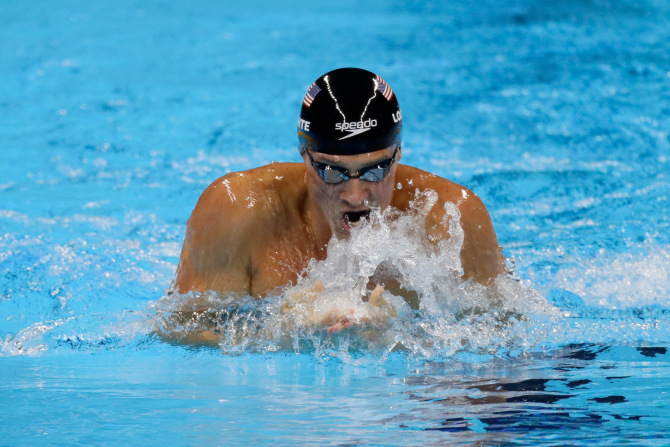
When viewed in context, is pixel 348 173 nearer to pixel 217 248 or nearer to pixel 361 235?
pixel 361 235

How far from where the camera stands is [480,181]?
566cm

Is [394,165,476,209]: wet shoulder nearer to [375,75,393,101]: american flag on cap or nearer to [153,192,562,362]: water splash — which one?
[153,192,562,362]: water splash

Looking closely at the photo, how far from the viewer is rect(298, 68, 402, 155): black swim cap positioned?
9.46 ft

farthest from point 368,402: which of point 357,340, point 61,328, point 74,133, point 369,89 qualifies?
point 74,133

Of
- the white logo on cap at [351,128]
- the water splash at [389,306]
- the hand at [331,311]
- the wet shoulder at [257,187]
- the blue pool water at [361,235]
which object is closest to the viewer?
the blue pool water at [361,235]

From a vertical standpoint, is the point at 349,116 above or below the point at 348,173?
above

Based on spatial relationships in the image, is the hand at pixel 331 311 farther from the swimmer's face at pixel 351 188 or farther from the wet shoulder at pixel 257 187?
the wet shoulder at pixel 257 187

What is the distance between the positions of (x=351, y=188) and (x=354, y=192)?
17 mm

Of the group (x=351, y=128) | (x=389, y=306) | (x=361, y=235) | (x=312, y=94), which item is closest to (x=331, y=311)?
(x=389, y=306)

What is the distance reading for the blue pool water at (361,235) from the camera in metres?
2.53

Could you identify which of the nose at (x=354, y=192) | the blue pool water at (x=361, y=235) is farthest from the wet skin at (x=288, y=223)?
the blue pool water at (x=361, y=235)

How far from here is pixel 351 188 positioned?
9.50 feet

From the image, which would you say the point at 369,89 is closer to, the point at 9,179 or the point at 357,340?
the point at 357,340

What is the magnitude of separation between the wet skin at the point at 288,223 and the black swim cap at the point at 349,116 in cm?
4
